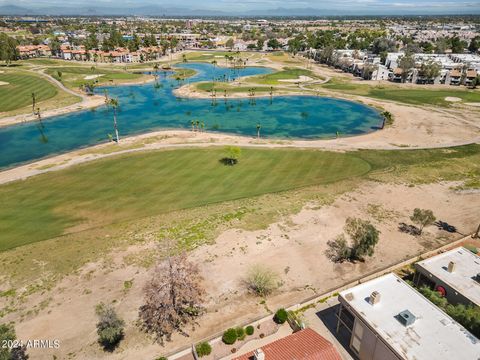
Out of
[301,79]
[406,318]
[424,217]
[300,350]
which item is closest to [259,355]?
[300,350]

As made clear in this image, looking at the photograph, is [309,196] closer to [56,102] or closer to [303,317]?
[303,317]

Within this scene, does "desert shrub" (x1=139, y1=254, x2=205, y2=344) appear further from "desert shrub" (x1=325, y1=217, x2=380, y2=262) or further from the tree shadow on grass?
the tree shadow on grass

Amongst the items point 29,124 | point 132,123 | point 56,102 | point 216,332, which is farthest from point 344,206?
point 56,102

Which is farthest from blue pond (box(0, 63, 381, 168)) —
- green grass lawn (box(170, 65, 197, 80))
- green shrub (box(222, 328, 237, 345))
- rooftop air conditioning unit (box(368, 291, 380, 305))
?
rooftop air conditioning unit (box(368, 291, 380, 305))

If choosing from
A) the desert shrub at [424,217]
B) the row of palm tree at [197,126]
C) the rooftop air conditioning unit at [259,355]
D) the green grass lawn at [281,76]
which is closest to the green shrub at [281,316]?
the rooftop air conditioning unit at [259,355]

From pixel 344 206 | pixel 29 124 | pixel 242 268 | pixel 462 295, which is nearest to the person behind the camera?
pixel 462 295

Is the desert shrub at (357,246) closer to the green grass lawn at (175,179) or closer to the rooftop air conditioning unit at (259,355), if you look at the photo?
the green grass lawn at (175,179)

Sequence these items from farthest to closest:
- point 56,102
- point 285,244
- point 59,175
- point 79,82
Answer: point 79,82 → point 56,102 → point 59,175 → point 285,244

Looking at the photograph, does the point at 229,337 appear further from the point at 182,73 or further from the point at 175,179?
the point at 182,73
